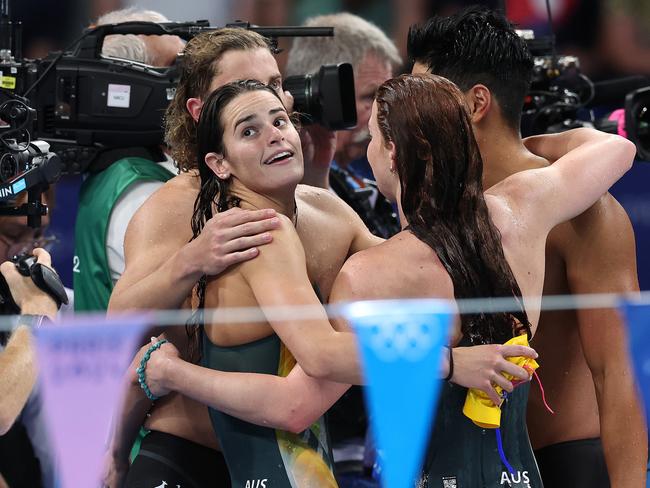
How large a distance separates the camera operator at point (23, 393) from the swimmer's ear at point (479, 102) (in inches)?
38.4

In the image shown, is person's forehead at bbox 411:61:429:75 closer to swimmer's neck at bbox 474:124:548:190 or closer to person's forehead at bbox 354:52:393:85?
swimmer's neck at bbox 474:124:548:190

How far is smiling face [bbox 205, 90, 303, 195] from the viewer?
2.11m

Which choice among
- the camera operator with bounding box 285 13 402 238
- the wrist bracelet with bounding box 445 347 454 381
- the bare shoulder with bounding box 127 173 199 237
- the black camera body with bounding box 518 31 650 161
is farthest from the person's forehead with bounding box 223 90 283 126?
the camera operator with bounding box 285 13 402 238

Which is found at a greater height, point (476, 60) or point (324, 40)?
point (476, 60)

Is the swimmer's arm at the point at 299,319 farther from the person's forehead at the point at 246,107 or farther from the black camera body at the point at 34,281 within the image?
the black camera body at the point at 34,281

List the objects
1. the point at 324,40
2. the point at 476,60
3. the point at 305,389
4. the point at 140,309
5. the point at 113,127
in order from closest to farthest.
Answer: the point at 305,389 → the point at 140,309 → the point at 476,60 → the point at 113,127 → the point at 324,40

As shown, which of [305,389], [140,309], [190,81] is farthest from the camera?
[190,81]

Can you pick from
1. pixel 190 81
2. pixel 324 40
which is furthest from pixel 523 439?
pixel 324 40

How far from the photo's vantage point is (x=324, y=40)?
3.69m

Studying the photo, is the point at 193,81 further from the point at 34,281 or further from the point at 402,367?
the point at 402,367

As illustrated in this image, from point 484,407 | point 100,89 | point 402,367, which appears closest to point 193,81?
point 100,89

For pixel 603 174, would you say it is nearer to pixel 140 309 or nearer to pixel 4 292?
pixel 140 309

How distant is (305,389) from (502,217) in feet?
1.56

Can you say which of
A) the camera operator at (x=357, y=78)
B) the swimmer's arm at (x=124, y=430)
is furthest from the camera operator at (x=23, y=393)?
the camera operator at (x=357, y=78)
